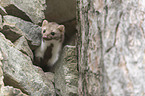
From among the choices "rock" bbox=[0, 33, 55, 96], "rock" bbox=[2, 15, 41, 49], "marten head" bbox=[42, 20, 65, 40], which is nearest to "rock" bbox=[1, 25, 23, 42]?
"rock" bbox=[2, 15, 41, 49]

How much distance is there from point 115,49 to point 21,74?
1.20 metres

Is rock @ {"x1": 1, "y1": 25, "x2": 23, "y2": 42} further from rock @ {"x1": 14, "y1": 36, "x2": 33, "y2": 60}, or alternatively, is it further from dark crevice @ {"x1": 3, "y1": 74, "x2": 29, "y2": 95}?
dark crevice @ {"x1": 3, "y1": 74, "x2": 29, "y2": 95}

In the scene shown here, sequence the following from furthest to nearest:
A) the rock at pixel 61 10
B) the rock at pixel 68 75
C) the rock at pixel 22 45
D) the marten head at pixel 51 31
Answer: the rock at pixel 61 10, the marten head at pixel 51 31, the rock at pixel 22 45, the rock at pixel 68 75

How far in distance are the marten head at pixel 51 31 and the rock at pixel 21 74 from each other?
2.75ft

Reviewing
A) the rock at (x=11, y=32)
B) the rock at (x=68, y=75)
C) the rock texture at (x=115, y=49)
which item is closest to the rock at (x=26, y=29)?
the rock at (x=11, y=32)

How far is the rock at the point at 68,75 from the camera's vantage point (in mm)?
2594

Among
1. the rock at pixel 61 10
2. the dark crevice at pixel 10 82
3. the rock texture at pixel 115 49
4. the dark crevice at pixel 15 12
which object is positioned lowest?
the dark crevice at pixel 10 82

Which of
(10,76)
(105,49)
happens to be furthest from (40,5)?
(105,49)

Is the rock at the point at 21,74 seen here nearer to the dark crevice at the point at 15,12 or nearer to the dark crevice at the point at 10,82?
the dark crevice at the point at 10,82

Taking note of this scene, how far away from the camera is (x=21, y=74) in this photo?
2.42 meters

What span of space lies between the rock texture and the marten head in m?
1.48

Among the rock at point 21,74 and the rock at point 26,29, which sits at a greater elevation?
the rock at point 26,29

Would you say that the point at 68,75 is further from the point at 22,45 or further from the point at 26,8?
the point at 26,8

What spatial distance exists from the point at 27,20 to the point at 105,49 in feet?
5.44
